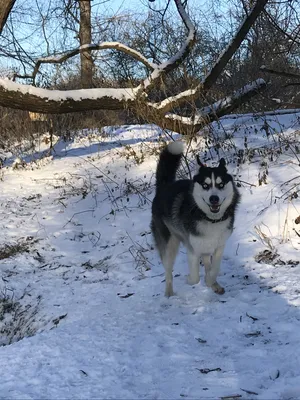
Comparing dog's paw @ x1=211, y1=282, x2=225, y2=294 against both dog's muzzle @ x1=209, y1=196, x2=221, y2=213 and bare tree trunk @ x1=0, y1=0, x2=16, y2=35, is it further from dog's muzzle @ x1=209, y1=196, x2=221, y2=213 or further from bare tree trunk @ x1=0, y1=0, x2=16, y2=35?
bare tree trunk @ x1=0, y1=0, x2=16, y2=35

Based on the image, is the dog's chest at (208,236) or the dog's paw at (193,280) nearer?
the dog's chest at (208,236)

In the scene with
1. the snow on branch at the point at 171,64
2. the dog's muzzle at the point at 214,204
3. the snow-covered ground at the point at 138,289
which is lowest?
the snow-covered ground at the point at 138,289

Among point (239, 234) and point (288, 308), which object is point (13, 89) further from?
point (288, 308)

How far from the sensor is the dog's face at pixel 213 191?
12.4 ft

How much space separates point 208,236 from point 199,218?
168 millimetres

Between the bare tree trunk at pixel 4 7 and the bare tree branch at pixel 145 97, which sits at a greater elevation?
the bare tree trunk at pixel 4 7

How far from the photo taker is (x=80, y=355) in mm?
2922

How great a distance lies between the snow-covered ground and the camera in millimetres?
2537

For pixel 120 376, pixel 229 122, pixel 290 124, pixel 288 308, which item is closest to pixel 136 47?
pixel 229 122

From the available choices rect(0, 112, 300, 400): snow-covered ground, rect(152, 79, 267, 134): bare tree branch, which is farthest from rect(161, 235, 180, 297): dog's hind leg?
rect(152, 79, 267, 134): bare tree branch

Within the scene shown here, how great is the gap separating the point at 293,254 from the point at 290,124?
437cm

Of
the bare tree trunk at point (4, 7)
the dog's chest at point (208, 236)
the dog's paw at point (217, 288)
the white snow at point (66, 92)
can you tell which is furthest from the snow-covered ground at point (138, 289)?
the bare tree trunk at point (4, 7)

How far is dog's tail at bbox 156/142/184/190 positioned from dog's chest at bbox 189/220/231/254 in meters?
0.84

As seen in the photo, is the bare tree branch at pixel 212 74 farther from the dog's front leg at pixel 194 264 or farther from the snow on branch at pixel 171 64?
the dog's front leg at pixel 194 264
